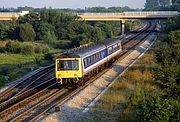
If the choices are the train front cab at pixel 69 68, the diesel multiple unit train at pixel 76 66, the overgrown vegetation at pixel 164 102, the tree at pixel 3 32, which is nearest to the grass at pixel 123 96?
the overgrown vegetation at pixel 164 102

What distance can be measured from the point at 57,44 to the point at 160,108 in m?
56.2

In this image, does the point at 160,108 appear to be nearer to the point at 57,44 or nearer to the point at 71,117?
the point at 71,117

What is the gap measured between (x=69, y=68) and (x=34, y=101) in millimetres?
4322

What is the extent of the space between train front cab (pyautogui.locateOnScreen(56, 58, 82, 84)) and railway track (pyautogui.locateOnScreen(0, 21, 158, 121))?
943 mm

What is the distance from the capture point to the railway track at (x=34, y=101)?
1984 cm

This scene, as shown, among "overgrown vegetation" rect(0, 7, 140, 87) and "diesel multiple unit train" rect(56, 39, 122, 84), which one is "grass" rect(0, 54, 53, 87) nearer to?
"overgrown vegetation" rect(0, 7, 140, 87)

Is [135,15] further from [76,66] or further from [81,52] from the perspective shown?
[76,66]

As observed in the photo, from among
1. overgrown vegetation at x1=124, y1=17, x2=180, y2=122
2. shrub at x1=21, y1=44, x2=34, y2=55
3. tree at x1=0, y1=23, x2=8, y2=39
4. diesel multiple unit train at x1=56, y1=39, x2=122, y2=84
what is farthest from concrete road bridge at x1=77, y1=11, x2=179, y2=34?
overgrown vegetation at x1=124, y1=17, x2=180, y2=122

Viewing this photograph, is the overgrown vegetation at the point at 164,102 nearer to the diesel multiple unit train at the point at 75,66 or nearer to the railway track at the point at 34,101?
the railway track at the point at 34,101

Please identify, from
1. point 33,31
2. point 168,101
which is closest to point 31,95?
point 168,101

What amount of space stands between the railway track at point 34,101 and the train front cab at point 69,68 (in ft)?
3.09

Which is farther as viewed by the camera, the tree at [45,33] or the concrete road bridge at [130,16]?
the concrete road bridge at [130,16]

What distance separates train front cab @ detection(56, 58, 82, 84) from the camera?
26.3m

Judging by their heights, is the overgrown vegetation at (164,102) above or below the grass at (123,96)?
above
